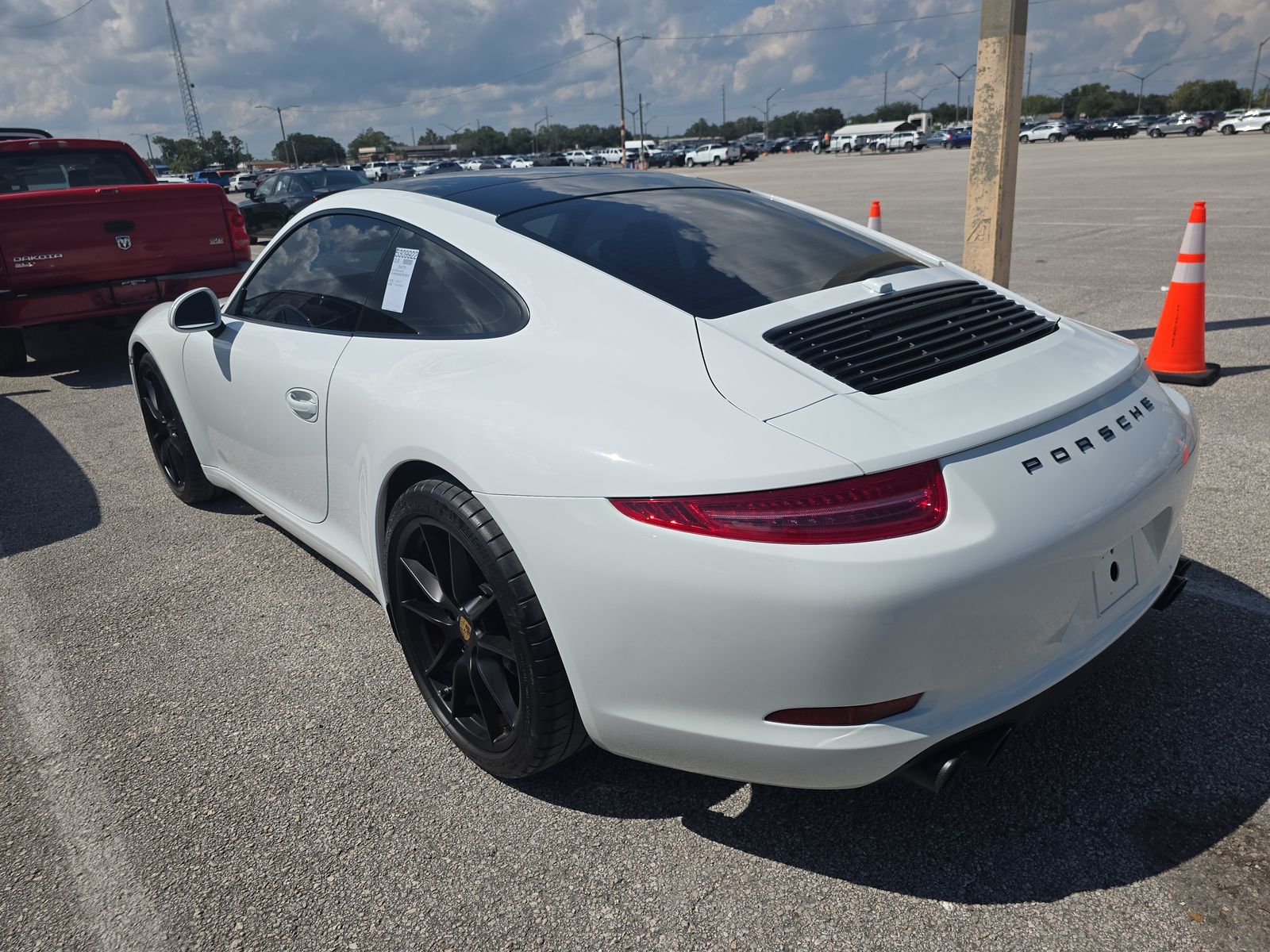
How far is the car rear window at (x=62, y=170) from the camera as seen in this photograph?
8.20 m

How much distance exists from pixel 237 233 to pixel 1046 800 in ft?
25.9

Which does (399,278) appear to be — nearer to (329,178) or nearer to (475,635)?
(475,635)

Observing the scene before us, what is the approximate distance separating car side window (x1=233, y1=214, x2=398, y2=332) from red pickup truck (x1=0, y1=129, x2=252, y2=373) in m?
4.44

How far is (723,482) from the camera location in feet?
6.15

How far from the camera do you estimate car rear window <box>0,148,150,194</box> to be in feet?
26.9

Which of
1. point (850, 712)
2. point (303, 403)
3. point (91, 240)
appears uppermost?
point (91, 240)

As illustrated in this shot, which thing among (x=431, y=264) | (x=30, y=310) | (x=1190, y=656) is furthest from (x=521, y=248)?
(x=30, y=310)

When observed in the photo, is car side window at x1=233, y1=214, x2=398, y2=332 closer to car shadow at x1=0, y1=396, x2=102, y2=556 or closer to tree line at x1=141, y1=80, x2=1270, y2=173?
car shadow at x1=0, y1=396, x2=102, y2=556

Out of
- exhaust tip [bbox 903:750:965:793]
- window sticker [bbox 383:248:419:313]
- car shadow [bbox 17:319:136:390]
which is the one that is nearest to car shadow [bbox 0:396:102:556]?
car shadow [bbox 17:319:136:390]

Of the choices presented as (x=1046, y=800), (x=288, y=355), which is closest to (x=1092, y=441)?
(x=1046, y=800)

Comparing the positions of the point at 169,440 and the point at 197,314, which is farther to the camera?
the point at 169,440

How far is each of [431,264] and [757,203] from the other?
1.17 m

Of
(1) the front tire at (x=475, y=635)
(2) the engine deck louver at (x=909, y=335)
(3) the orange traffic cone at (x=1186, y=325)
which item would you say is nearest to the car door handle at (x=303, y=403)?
(1) the front tire at (x=475, y=635)

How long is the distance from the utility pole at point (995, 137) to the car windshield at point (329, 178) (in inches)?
558
